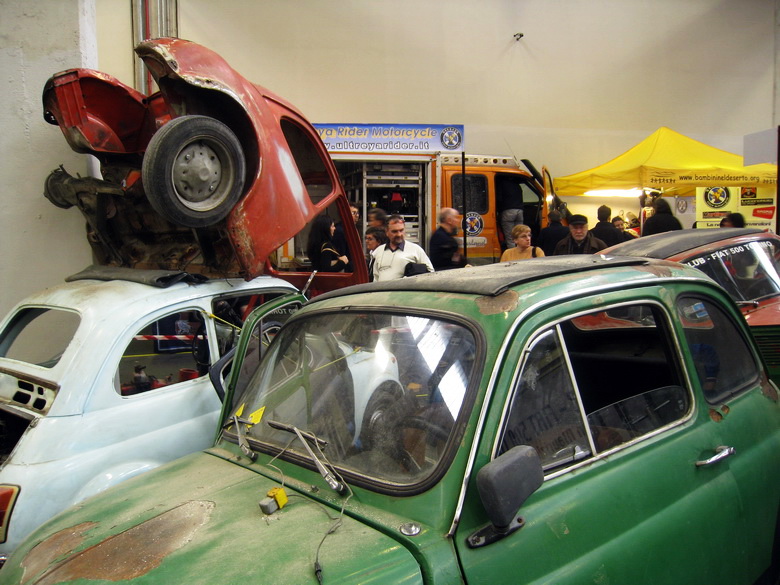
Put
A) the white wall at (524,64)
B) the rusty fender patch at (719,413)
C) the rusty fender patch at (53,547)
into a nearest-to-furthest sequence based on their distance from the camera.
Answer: the rusty fender patch at (53,547), the rusty fender patch at (719,413), the white wall at (524,64)

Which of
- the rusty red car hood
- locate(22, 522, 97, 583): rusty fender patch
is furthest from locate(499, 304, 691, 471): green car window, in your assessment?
the rusty red car hood

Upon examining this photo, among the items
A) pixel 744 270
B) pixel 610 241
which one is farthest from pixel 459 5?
pixel 744 270

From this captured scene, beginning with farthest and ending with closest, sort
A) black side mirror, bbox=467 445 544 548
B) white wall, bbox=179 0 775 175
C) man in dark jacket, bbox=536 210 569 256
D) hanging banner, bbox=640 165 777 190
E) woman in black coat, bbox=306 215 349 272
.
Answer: white wall, bbox=179 0 775 175 → hanging banner, bbox=640 165 777 190 → man in dark jacket, bbox=536 210 569 256 → woman in black coat, bbox=306 215 349 272 → black side mirror, bbox=467 445 544 548

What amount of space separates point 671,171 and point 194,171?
903 cm

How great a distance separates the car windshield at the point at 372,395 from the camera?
172cm

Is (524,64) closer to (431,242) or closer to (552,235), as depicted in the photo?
(552,235)

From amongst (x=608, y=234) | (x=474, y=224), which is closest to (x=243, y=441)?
(x=608, y=234)

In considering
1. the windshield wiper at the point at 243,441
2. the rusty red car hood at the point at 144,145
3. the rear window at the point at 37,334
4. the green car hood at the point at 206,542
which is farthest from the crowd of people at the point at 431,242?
the green car hood at the point at 206,542

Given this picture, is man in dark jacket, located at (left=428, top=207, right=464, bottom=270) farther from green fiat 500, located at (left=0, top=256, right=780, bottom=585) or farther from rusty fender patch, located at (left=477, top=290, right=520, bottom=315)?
rusty fender patch, located at (left=477, top=290, right=520, bottom=315)

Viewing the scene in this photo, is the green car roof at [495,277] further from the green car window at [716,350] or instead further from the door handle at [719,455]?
the door handle at [719,455]

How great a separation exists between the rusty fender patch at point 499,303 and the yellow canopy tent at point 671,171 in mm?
9514

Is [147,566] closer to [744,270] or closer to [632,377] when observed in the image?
[632,377]

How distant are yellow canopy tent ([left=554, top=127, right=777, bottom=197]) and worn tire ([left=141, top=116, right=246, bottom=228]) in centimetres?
827

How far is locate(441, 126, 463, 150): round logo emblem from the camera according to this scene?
29.9 ft
